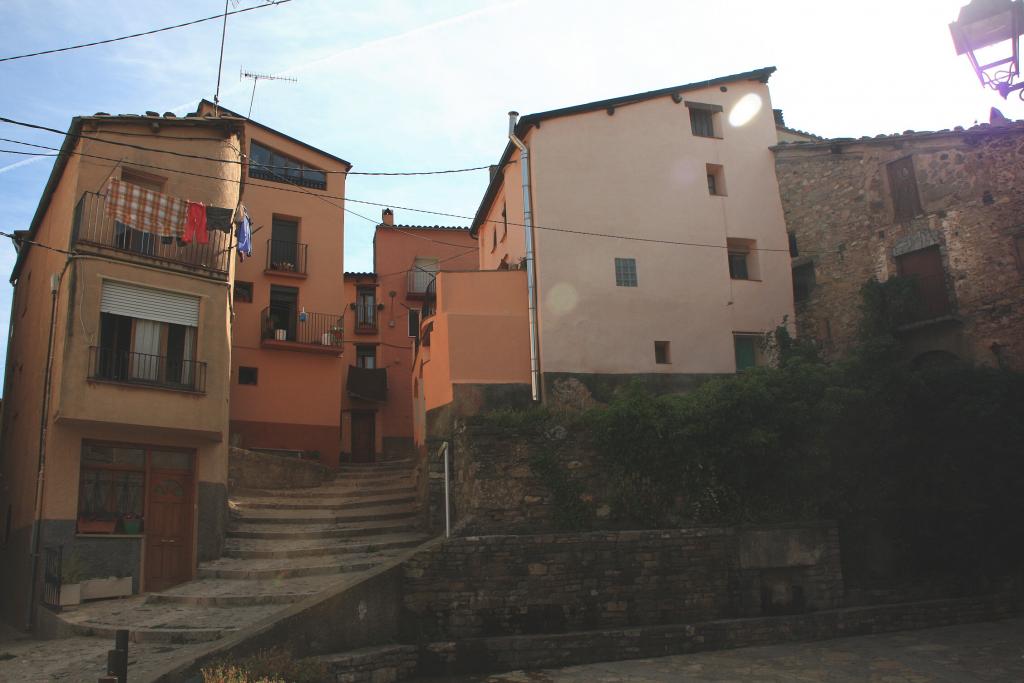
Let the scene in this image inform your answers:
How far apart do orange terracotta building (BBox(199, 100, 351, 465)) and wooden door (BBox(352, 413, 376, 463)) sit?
4779mm

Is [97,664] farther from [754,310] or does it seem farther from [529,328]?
[754,310]

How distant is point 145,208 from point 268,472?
6802 mm

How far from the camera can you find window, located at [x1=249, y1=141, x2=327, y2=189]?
2448 centimetres

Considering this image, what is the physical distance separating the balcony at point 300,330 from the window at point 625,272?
32.1 feet

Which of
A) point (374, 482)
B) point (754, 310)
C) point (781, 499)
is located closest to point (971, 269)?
point (754, 310)

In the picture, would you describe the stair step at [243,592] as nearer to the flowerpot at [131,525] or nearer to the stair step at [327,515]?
the flowerpot at [131,525]

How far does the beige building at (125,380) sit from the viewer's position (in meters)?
13.5

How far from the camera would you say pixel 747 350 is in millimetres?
18484

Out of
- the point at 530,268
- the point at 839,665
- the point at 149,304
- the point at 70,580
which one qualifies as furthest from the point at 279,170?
the point at 839,665

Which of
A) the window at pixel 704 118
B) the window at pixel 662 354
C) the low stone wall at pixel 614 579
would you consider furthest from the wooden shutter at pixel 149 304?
the window at pixel 704 118

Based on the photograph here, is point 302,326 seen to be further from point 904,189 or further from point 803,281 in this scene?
point 904,189

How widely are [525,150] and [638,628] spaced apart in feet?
34.0

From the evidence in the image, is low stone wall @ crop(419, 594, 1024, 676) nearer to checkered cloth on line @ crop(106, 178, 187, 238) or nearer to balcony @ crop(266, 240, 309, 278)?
checkered cloth on line @ crop(106, 178, 187, 238)

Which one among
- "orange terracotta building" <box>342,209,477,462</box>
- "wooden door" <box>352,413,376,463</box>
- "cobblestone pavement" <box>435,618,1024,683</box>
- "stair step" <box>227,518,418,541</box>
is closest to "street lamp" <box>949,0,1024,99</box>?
"cobblestone pavement" <box>435,618,1024,683</box>
